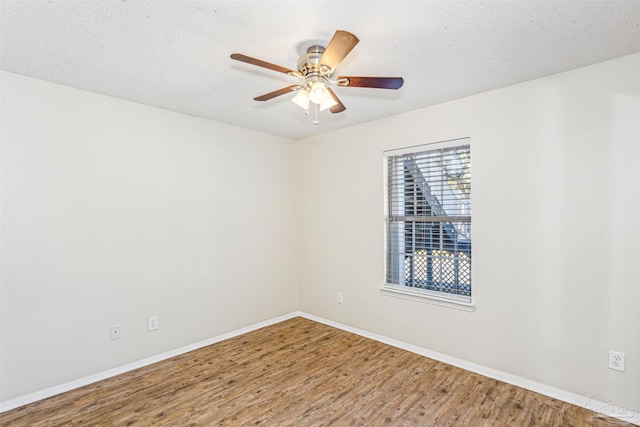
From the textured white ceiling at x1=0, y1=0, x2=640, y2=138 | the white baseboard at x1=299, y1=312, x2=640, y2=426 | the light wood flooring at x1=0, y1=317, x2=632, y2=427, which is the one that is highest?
the textured white ceiling at x1=0, y1=0, x2=640, y2=138

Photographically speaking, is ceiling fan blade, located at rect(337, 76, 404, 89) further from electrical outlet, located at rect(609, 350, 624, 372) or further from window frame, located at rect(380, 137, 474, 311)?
electrical outlet, located at rect(609, 350, 624, 372)

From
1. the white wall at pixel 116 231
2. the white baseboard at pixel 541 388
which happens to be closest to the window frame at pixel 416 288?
the white baseboard at pixel 541 388

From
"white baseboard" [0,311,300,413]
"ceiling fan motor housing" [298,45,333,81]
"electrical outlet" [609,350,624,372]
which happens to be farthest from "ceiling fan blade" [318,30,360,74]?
"white baseboard" [0,311,300,413]

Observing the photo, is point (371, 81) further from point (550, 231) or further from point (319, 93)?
point (550, 231)

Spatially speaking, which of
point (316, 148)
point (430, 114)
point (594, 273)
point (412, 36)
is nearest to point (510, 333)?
point (594, 273)

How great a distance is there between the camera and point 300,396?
242 cm

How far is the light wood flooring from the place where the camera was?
214cm

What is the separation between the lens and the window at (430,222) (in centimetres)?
292

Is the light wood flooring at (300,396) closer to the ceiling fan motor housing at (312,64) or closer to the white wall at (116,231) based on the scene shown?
the white wall at (116,231)

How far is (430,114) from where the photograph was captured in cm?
304

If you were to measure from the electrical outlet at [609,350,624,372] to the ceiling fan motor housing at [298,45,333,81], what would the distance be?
2.61m

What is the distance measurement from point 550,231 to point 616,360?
917 mm

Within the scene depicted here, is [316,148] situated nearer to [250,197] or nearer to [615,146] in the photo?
[250,197]

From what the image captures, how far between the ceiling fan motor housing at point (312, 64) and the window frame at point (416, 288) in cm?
152
